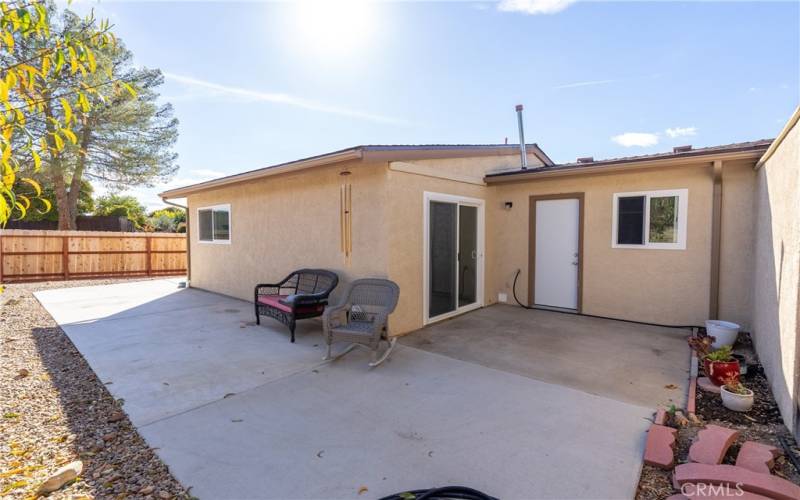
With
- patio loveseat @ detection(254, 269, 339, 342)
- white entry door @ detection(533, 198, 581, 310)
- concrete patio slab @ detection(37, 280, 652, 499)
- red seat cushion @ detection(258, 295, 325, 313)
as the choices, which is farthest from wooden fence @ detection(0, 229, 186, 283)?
white entry door @ detection(533, 198, 581, 310)

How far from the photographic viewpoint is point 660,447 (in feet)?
9.44

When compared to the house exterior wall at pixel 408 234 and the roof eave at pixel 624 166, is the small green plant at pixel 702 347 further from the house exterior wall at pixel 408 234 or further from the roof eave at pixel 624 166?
the house exterior wall at pixel 408 234

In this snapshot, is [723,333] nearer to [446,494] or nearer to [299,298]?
[446,494]

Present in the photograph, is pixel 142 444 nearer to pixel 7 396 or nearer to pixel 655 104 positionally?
pixel 7 396

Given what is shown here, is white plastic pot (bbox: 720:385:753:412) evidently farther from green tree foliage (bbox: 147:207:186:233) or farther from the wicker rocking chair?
green tree foliage (bbox: 147:207:186:233)

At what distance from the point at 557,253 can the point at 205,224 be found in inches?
358

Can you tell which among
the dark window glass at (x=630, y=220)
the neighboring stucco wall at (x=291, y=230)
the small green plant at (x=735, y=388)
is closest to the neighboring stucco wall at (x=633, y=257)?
the dark window glass at (x=630, y=220)

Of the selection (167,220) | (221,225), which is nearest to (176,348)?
(221,225)

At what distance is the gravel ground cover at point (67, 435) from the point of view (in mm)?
2527

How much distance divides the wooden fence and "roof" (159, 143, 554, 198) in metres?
6.66

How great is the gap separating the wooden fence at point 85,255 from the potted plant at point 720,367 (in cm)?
1614

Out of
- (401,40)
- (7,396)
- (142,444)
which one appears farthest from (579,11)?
(7,396)

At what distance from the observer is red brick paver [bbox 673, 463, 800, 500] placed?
2.31m

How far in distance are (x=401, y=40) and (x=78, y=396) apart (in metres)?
7.55
